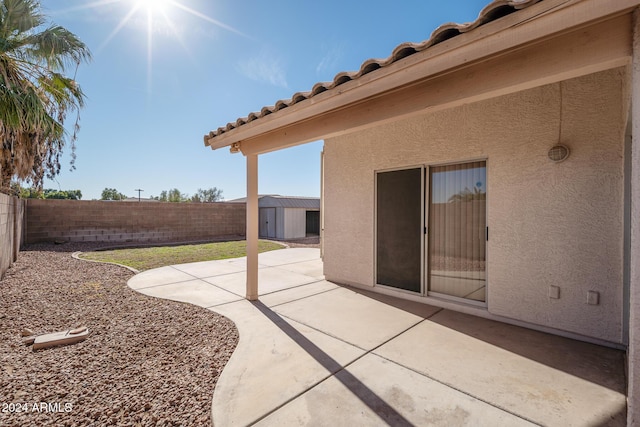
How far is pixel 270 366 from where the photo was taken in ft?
10.7

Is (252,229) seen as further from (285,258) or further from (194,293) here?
(285,258)

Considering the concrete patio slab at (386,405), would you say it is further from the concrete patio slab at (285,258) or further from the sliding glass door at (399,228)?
the concrete patio slab at (285,258)

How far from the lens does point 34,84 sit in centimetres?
819

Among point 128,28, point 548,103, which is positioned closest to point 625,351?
point 548,103

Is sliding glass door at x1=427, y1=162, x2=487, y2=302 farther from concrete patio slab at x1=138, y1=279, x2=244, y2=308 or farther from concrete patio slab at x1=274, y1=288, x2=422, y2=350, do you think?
concrete patio slab at x1=138, y1=279, x2=244, y2=308

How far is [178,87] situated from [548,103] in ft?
40.1

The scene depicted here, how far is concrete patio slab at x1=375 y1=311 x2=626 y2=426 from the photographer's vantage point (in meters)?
2.56

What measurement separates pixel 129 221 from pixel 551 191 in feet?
59.8

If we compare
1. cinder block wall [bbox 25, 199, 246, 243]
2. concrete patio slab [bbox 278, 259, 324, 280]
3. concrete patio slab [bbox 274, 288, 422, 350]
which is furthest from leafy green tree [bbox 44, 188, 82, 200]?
concrete patio slab [bbox 274, 288, 422, 350]

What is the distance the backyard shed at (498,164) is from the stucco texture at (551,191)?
16mm

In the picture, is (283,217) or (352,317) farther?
(283,217)

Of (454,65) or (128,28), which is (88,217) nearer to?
(128,28)

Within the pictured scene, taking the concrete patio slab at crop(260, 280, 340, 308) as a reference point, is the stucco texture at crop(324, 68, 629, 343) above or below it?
above

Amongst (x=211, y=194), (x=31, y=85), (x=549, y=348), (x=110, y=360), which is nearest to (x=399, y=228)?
(x=549, y=348)
